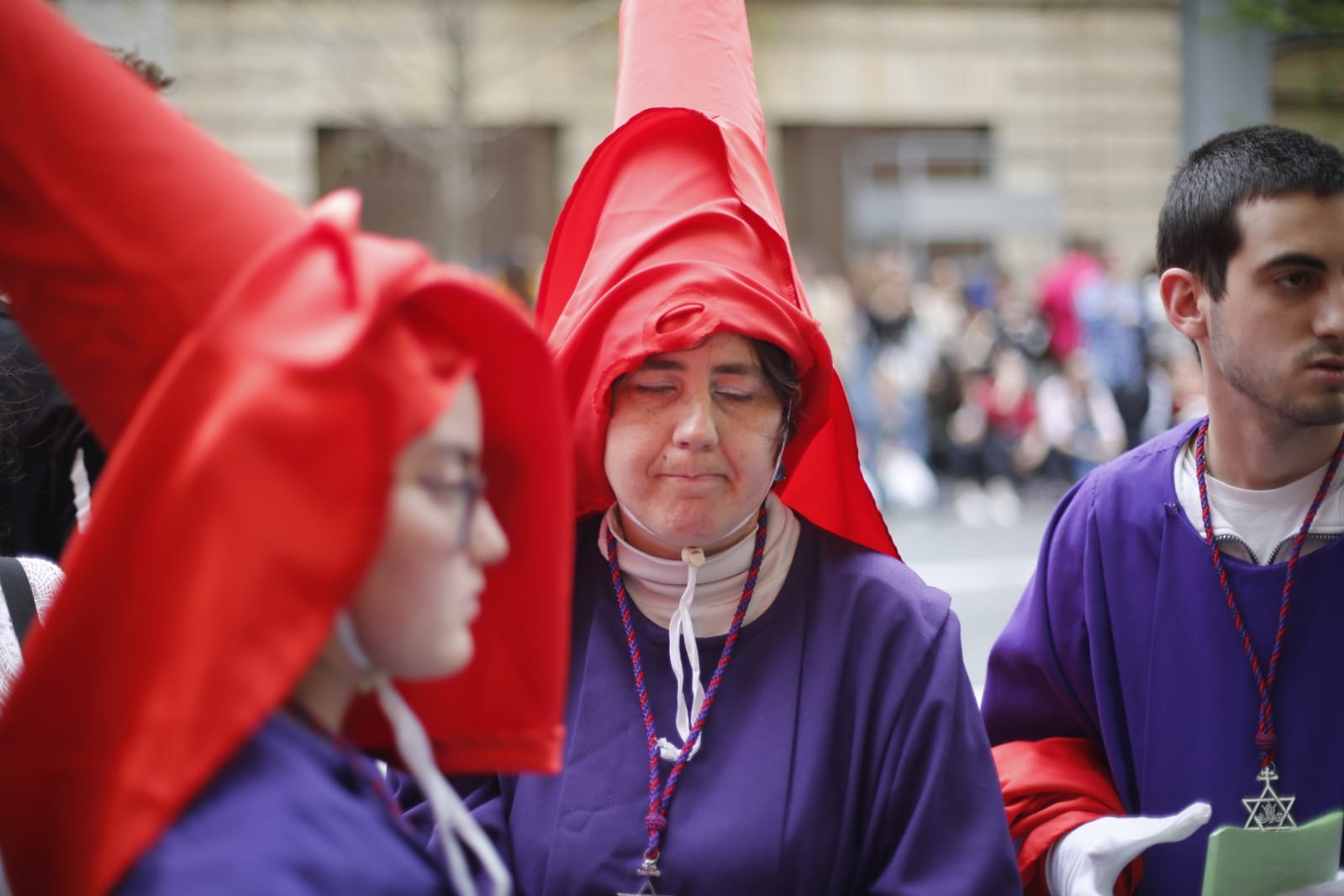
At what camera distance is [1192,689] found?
246cm

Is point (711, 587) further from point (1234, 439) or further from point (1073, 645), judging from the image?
point (1234, 439)

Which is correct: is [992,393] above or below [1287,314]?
below

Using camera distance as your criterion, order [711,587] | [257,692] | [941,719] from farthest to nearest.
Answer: [711,587] < [941,719] < [257,692]

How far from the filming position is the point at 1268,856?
85.9 inches

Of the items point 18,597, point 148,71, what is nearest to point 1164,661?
point 18,597

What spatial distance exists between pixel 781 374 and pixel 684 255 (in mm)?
255

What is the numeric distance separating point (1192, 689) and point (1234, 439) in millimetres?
439

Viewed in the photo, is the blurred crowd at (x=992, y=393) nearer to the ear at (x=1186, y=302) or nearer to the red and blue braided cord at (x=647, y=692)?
the ear at (x=1186, y=302)

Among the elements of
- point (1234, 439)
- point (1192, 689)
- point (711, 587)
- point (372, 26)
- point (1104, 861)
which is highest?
point (372, 26)

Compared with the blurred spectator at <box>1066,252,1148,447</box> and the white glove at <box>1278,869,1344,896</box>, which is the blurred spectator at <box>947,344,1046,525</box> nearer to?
the blurred spectator at <box>1066,252,1148,447</box>

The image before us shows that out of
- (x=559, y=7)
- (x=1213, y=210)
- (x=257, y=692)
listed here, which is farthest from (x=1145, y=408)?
(x=257, y=692)

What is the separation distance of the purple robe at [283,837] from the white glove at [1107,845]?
1.31 meters

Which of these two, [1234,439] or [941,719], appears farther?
[1234,439]

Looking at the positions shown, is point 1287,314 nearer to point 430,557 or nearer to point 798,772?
point 798,772
